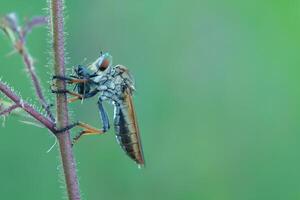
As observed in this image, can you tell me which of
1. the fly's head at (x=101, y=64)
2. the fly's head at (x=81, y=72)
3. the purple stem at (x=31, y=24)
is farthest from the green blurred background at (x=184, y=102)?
the purple stem at (x=31, y=24)

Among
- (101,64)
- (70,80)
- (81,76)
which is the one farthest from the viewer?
(101,64)

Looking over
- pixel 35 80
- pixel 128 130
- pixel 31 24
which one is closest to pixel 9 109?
pixel 35 80

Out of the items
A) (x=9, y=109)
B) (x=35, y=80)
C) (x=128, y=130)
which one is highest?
(x=128, y=130)

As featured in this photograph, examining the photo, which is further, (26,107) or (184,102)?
(184,102)

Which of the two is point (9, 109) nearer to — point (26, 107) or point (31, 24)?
point (26, 107)

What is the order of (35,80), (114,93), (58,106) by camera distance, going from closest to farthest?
(35,80)
(58,106)
(114,93)

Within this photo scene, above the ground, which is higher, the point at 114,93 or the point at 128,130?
the point at 114,93

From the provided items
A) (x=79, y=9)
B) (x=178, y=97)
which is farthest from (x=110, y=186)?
(x=79, y=9)

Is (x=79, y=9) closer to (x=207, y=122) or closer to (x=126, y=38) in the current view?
(x=126, y=38)
